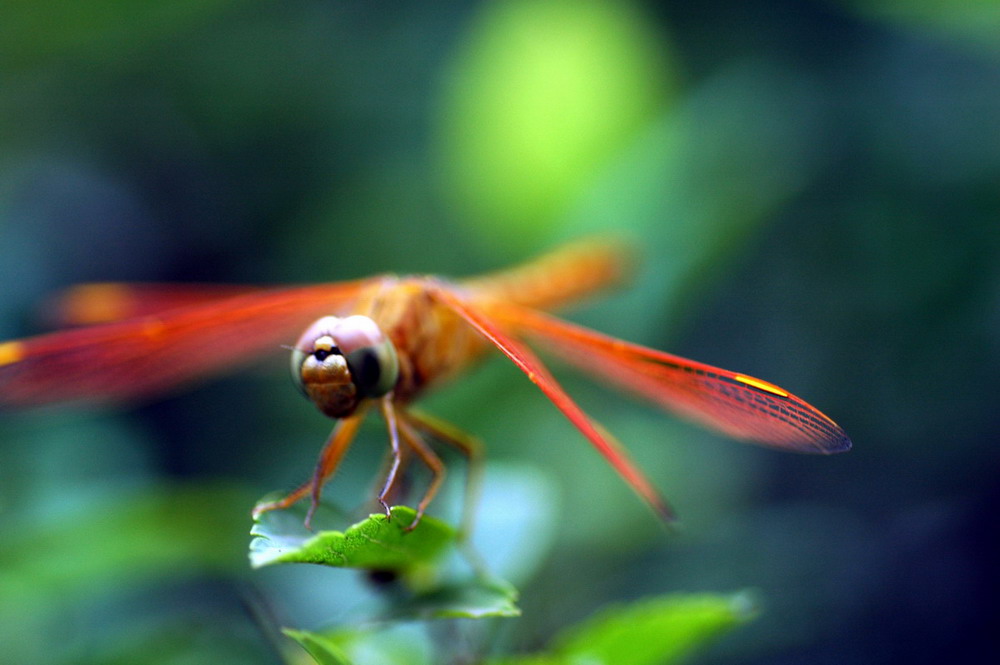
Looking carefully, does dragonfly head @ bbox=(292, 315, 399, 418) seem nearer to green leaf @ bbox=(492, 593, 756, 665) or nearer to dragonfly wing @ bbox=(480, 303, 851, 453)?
dragonfly wing @ bbox=(480, 303, 851, 453)

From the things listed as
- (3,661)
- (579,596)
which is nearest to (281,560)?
(3,661)

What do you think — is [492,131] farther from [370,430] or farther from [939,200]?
[939,200]

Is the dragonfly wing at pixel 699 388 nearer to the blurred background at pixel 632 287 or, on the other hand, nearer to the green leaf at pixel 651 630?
the green leaf at pixel 651 630

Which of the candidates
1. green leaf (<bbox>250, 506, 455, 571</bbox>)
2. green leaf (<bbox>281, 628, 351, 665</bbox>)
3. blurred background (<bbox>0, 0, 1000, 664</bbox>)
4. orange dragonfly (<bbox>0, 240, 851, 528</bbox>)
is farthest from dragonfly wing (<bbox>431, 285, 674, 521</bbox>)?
blurred background (<bbox>0, 0, 1000, 664</bbox>)

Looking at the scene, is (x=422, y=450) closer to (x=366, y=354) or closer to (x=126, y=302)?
(x=366, y=354)

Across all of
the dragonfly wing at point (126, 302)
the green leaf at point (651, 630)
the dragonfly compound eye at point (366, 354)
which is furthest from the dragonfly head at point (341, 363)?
the dragonfly wing at point (126, 302)

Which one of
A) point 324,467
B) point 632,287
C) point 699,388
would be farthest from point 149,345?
point 632,287

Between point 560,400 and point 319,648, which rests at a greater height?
point 560,400
